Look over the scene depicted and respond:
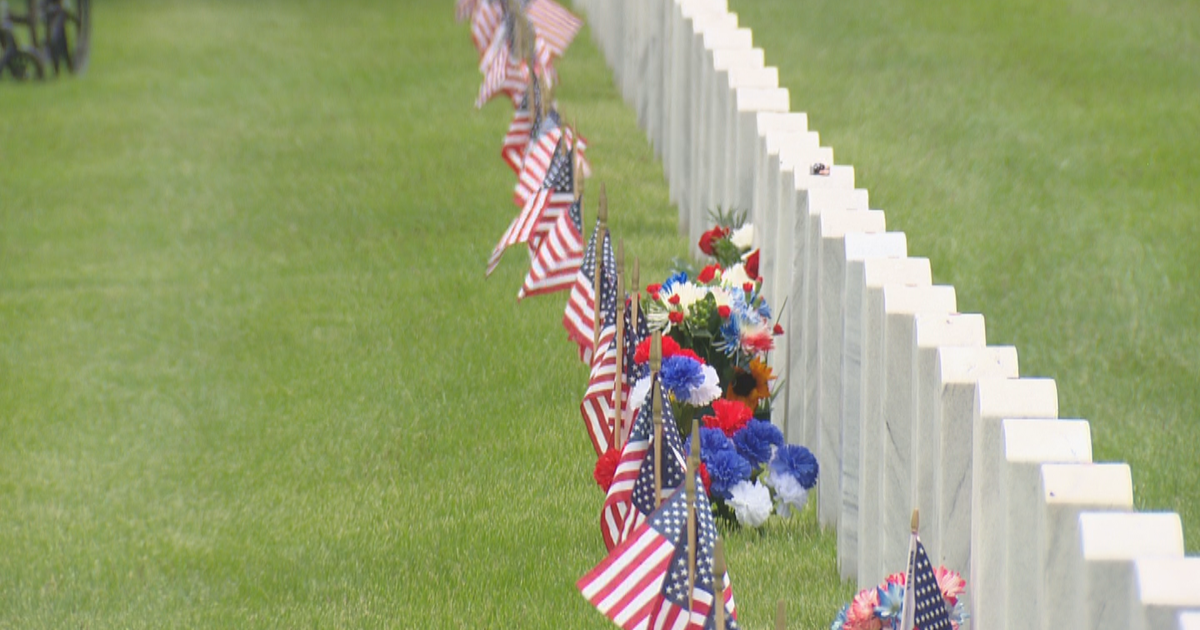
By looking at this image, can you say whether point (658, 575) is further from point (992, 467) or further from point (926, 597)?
point (992, 467)

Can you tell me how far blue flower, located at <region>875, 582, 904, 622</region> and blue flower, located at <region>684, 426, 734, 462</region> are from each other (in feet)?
5.12

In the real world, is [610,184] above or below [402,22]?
above

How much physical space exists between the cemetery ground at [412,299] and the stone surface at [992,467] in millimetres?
1201

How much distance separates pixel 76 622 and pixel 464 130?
23.3 feet

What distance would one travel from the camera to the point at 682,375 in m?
5.32

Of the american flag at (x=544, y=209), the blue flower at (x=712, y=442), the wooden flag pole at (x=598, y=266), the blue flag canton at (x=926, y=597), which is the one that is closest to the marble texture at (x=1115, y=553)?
the blue flag canton at (x=926, y=597)

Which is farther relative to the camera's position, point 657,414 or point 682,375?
point 682,375

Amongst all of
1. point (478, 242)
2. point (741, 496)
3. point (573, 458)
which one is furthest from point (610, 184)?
point (741, 496)

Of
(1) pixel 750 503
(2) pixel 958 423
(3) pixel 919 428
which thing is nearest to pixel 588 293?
(1) pixel 750 503

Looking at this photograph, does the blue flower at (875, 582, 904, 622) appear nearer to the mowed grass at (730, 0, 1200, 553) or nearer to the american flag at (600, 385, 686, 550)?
the american flag at (600, 385, 686, 550)

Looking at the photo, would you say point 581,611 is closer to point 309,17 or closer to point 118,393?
point 118,393

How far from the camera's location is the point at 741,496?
5281 mm

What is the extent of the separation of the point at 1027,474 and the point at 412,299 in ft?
17.9

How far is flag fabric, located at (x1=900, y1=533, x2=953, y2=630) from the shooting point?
3510mm
